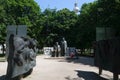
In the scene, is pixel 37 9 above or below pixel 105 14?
above

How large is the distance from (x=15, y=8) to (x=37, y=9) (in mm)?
5202

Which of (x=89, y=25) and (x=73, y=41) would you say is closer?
(x=89, y=25)

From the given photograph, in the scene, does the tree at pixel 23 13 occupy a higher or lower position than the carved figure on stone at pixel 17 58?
higher

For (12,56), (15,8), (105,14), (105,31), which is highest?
(15,8)

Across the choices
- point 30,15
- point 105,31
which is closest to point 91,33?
point 30,15

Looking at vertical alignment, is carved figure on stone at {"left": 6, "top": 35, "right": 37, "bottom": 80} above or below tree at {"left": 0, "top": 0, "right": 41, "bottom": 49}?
A: below

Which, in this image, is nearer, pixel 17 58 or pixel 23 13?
pixel 17 58

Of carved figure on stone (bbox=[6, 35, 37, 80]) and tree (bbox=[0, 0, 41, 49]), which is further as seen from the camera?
tree (bbox=[0, 0, 41, 49])

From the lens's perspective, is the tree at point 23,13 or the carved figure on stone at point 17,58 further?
the tree at point 23,13

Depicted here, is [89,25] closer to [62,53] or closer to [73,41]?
[62,53]

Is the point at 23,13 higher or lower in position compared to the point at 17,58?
higher

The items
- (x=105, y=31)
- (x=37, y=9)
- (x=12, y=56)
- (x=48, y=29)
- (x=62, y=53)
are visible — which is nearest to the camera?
(x=12, y=56)

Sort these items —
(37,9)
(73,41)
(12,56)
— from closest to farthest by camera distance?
(12,56) < (37,9) < (73,41)

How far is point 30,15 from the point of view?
58.9m
